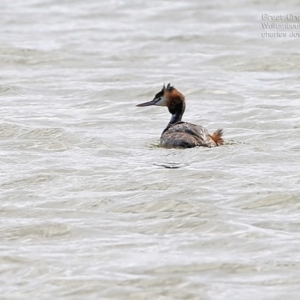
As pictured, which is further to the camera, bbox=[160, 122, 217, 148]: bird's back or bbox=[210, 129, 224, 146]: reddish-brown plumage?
bbox=[210, 129, 224, 146]: reddish-brown plumage

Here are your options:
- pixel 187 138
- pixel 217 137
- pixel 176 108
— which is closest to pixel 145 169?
pixel 187 138

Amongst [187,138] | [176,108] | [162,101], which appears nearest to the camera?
[187,138]

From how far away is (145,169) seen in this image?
1086 cm

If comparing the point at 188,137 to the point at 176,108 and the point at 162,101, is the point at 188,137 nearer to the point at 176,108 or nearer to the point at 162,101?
the point at 176,108

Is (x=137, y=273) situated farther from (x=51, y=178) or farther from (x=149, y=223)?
(x=51, y=178)

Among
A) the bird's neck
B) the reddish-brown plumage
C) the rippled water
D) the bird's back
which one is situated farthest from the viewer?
the bird's neck

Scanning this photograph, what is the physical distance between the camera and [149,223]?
8.93 metres

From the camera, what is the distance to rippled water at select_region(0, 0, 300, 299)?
7.73m

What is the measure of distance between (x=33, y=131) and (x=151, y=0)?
12.6 m

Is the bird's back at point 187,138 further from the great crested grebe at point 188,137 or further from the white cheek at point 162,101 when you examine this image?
the white cheek at point 162,101

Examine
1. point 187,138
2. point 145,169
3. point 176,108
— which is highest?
point 176,108

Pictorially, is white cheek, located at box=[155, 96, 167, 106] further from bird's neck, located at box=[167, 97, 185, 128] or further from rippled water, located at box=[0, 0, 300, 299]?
rippled water, located at box=[0, 0, 300, 299]

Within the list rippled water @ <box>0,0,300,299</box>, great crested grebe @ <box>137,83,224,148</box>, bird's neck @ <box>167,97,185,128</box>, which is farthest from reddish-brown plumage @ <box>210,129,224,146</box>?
bird's neck @ <box>167,97,185,128</box>

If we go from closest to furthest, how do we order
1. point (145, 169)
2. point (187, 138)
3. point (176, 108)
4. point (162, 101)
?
point (145, 169)
point (187, 138)
point (176, 108)
point (162, 101)
